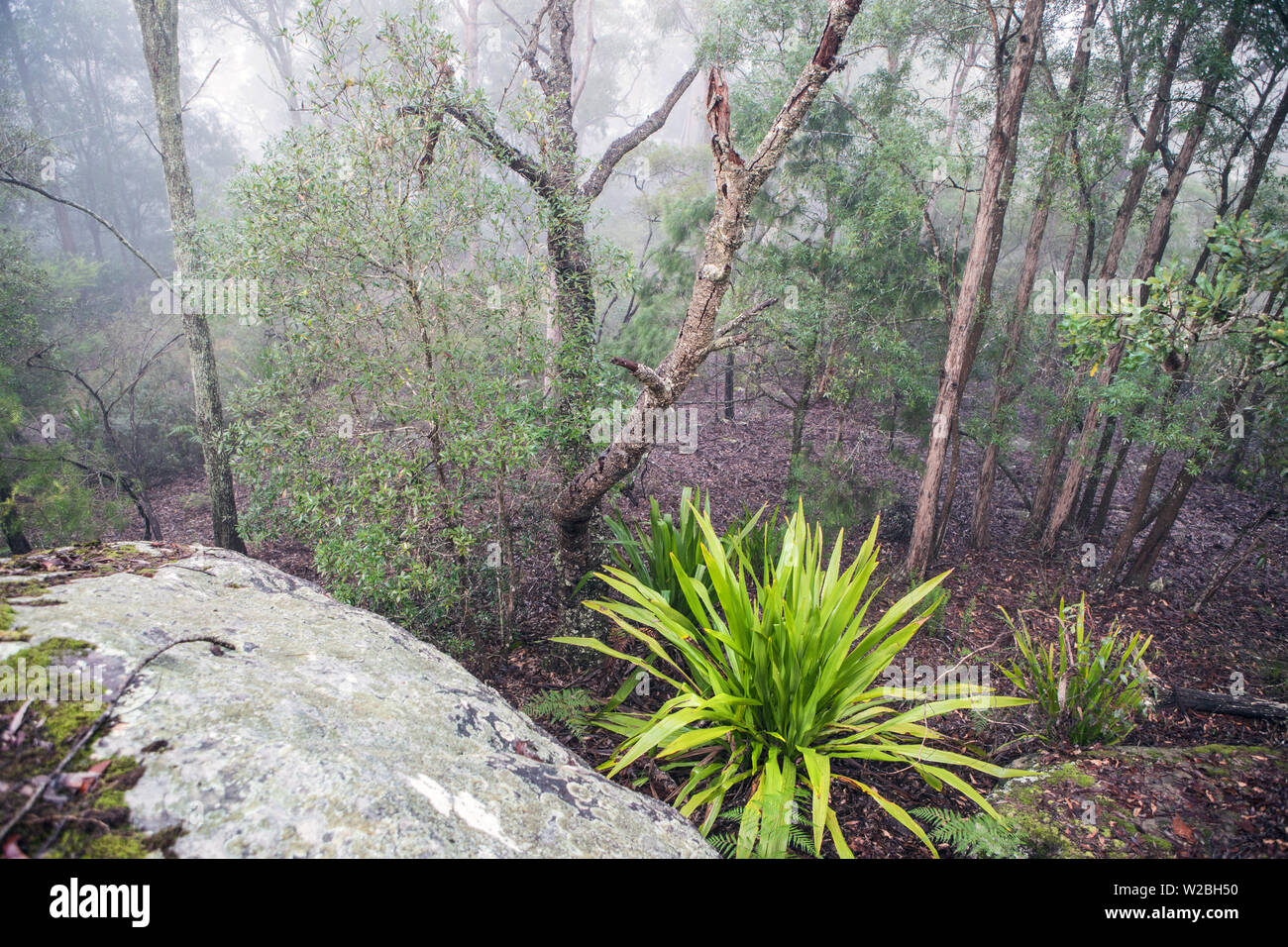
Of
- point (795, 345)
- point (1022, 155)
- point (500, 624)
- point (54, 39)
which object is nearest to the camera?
point (500, 624)

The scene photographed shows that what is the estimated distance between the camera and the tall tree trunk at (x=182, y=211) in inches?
225

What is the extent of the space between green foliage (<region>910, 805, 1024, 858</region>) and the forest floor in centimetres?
15

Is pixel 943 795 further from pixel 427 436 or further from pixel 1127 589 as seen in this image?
pixel 1127 589

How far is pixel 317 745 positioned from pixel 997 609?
6.79 m

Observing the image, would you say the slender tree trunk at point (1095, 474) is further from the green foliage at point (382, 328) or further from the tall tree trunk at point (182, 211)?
the tall tree trunk at point (182, 211)

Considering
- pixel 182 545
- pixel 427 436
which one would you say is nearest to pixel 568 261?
pixel 427 436

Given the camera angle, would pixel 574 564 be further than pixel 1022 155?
No

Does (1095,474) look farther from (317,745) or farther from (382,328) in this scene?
(317,745)

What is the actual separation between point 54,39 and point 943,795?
1083 inches

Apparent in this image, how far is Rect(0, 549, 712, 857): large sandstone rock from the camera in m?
1.30

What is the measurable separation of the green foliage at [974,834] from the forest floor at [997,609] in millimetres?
146

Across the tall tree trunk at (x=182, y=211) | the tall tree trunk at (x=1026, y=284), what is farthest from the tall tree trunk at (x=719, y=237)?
the tall tree trunk at (x=182, y=211)
